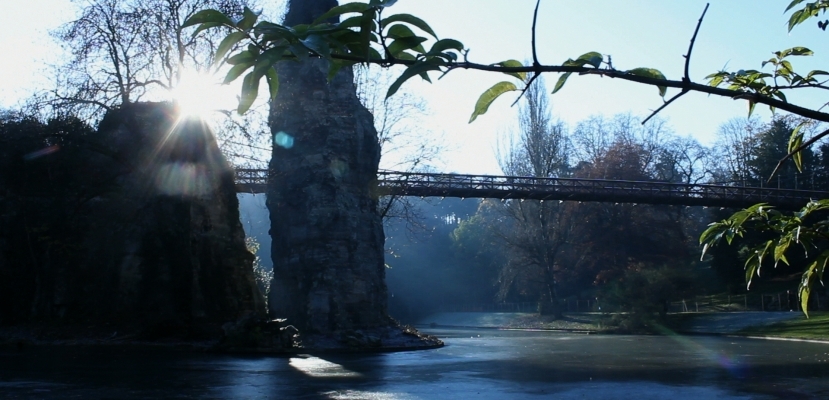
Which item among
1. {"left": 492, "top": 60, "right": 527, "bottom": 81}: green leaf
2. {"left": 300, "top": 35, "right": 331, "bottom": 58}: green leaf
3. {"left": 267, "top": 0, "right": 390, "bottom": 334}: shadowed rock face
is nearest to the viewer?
{"left": 300, "top": 35, "right": 331, "bottom": 58}: green leaf

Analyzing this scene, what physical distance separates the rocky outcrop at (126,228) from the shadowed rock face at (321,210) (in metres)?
1.52

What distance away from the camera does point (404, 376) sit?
11844 millimetres

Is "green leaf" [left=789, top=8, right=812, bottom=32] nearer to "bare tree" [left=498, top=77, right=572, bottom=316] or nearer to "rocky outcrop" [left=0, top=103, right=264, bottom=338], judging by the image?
"rocky outcrop" [left=0, top=103, right=264, bottom=338]

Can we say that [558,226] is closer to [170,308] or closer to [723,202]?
[723,202]

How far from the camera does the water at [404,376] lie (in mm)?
9188

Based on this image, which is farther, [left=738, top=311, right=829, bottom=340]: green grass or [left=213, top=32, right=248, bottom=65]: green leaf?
[left=738, top=311, right=829, bottom=340]: green grass

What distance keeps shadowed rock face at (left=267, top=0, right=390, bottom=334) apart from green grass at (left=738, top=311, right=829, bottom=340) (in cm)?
→ 1580

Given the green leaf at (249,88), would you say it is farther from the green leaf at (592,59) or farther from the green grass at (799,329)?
the green grass at (799,329)

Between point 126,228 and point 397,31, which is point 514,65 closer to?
point 397,31

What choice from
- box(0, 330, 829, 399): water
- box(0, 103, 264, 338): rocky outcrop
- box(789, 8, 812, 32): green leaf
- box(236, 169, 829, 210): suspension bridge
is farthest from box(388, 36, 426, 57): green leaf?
box(236, 169, 829, 210): suspension bridge

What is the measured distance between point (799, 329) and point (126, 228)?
25.7 meters

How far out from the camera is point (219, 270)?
69.2 ft

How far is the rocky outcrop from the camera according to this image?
20094 mm

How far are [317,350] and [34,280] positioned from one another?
853 centimetres
